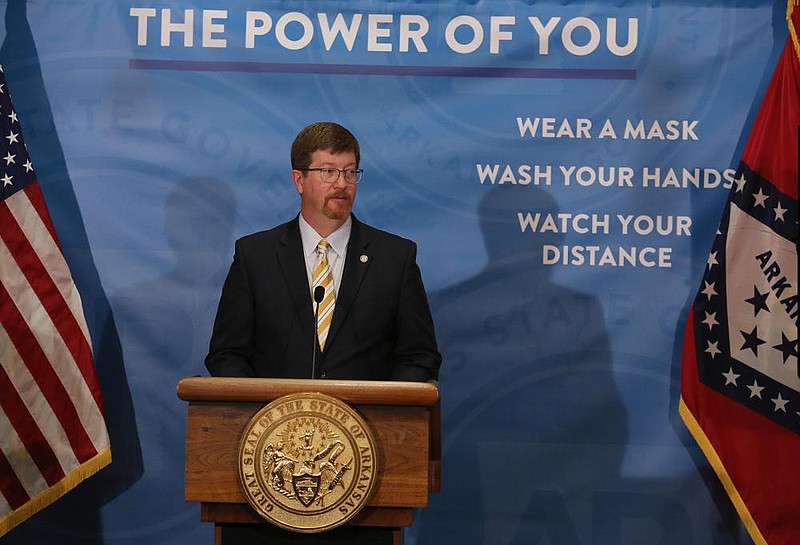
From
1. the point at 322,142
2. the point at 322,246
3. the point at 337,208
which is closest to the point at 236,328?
the point at 322,246

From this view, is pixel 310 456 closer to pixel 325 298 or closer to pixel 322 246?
pixel 325 298

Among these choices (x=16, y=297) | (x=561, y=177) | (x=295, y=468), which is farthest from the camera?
(x=561, y=177)

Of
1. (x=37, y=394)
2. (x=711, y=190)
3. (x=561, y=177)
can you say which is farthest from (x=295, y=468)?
(x=711, y=190)

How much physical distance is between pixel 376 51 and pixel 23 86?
1.44 m

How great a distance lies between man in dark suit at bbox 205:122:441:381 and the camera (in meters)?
3.20

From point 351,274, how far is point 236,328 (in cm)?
39

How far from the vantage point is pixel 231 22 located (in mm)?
4309

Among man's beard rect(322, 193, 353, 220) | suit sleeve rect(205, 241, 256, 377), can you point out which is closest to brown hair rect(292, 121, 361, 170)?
man's beard rect(322, 193, 353, 220)

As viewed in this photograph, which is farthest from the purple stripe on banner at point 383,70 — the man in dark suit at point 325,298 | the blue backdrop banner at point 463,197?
the man in dark suit at point 325,298

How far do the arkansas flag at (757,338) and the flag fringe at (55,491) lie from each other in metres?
2.23

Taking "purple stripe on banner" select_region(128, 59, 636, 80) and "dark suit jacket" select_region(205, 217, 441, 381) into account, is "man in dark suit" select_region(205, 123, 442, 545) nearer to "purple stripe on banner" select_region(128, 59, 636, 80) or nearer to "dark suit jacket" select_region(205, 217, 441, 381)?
"dark suit jacket" select_region(205, 217, 441, 381)

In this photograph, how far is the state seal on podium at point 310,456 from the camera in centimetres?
A: 261

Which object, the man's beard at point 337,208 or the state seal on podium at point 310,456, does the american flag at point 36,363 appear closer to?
the man's beard at point 337,208

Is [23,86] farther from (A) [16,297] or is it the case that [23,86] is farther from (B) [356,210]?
(B) [356,210]
